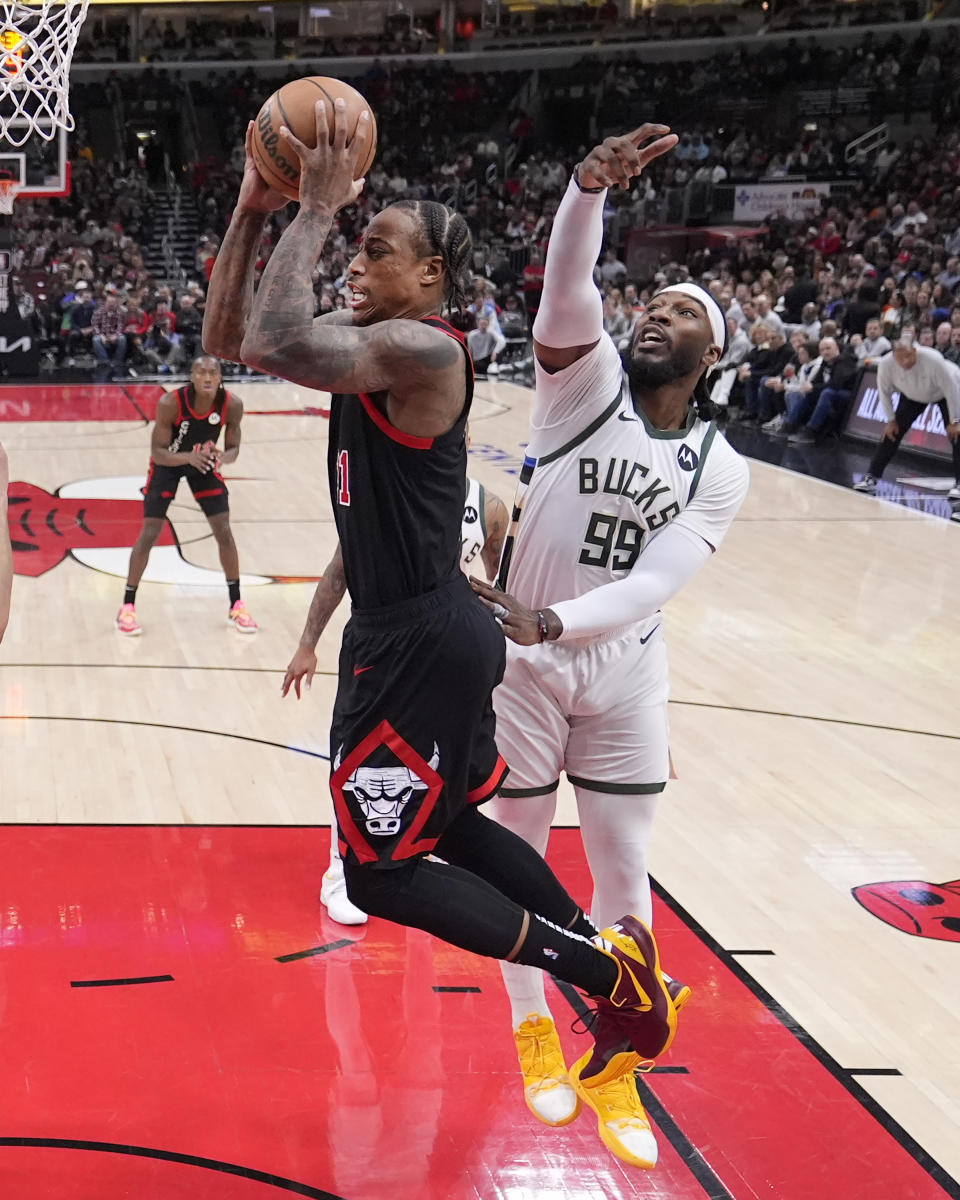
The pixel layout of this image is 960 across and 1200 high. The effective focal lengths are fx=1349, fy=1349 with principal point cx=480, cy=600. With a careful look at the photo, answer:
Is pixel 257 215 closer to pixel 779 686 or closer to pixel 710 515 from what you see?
pixel 710 515

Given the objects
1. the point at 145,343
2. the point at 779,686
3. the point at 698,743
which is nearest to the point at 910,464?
the point at 779,686

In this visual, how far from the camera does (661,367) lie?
3143 millimetres

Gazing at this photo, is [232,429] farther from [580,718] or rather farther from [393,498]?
[393,498]

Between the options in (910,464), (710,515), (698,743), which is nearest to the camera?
(710,515)

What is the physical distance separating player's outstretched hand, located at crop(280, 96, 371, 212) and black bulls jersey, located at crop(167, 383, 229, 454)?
508cm

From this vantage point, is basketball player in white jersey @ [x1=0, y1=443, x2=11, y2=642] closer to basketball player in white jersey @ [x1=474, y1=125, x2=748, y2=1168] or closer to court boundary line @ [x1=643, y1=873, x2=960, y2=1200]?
basketball player in white jersey @ [x1=474, y1=125, x2=748, y2=1168]

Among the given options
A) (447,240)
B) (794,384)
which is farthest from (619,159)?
(794,384)

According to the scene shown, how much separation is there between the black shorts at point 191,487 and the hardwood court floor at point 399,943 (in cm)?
72

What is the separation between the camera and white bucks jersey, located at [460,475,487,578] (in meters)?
4.22

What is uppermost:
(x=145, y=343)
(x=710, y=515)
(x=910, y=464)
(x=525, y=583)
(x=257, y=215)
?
(x=257, y=215)

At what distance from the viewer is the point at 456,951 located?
416 centimetres

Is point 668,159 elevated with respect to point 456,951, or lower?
elevated

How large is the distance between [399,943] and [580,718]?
1346 mm

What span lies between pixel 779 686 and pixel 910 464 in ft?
26.5
